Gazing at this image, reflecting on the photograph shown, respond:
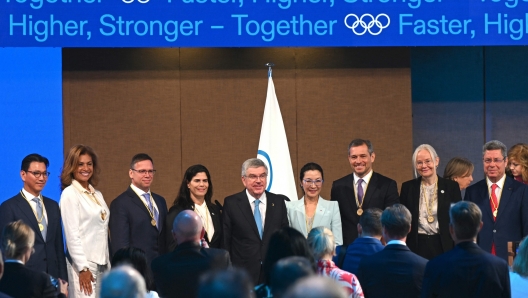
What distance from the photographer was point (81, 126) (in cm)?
796

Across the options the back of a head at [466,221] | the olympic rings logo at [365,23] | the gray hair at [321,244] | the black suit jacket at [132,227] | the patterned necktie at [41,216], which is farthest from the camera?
the olympic rings logo at [365,23]

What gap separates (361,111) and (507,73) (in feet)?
5.80

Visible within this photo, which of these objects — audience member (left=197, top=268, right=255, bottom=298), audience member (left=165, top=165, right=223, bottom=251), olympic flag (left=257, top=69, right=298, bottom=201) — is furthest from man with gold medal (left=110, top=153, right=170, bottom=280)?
audience member (left=197, top=268, right=255, bottom=298)

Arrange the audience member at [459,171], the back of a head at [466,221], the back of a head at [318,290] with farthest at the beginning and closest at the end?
1. the audience member at [459,171]
2. the back of a head at [466,221]
3. the back of a head at [318,290]

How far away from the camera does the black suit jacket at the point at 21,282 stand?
4016 mm

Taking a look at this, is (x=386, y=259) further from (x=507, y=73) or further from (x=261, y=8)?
(x=507, y=73)

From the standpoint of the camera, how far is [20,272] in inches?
159

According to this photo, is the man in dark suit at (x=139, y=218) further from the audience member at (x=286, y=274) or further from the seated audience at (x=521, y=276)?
the audience member at (x=286, y=274)

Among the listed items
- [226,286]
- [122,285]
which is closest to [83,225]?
[122,285]

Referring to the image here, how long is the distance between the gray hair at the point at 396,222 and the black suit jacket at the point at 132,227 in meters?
2.34

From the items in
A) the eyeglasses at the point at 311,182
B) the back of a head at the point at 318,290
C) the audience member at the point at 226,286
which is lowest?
the audience member at the point at 226,286

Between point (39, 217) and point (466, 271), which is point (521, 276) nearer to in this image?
point (466, 271)

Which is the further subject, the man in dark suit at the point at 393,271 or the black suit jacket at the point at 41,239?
the black suit jacket at the point at 41,239

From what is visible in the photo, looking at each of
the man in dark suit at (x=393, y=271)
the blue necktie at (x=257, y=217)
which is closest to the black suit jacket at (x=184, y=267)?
the man in dark suit at (x=393, y=271)
